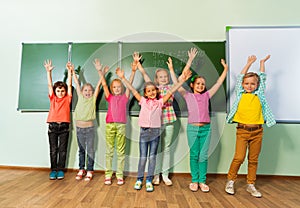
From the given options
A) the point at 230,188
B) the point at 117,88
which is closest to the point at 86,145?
the point at 117,88

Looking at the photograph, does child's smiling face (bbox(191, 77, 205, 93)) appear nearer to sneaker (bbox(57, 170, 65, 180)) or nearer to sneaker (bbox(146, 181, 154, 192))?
sneaker (bbox(146, 181, 154, 192))

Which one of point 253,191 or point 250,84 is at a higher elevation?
point 250,84

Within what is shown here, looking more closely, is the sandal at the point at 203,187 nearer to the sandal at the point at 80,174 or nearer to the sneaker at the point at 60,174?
the sandal at the point at 80,174

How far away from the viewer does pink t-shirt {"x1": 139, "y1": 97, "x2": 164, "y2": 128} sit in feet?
6.61

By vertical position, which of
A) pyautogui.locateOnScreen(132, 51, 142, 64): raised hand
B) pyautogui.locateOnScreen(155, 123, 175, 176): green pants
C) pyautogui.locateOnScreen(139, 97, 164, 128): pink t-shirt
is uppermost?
pyautogui.locateOnScreen(132, 51, 142, 64): raised hand

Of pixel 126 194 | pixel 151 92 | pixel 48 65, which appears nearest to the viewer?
pixel 126 194

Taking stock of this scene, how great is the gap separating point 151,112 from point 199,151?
0.60 m

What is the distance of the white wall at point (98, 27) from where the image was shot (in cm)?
255

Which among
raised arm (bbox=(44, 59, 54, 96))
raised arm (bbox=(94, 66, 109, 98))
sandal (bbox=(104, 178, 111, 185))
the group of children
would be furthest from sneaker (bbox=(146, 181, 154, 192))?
raised arm (bbox=(44, 59, 54, 96))

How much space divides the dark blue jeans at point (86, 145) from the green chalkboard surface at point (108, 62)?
307mm

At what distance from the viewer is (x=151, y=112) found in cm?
201

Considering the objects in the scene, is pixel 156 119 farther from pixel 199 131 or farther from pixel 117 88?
pixel 117 88

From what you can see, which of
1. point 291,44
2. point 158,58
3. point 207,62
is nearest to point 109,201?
point 158,58

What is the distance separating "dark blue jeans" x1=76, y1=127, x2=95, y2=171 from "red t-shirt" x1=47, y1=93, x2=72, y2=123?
20 cm
